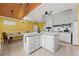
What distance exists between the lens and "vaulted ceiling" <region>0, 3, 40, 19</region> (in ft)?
6.77

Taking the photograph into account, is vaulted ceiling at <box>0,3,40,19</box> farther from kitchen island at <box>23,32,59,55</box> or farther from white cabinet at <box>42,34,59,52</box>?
white cabinet at <box>42,34,59,52</box>

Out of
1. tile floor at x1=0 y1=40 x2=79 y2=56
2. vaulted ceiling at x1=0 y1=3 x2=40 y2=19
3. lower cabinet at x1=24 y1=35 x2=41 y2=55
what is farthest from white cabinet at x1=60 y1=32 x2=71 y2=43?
vaulted ceiling at x1=0 y1=3 x2=40 y2=19

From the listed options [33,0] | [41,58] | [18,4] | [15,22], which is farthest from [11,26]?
[41,58]

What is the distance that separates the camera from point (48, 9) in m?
2.20

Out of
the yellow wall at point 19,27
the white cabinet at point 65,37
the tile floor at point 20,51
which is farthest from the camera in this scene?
the white cabinet at point 65,37

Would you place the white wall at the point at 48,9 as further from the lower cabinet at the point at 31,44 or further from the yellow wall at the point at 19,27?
the lower cabinet at the point at 31,44

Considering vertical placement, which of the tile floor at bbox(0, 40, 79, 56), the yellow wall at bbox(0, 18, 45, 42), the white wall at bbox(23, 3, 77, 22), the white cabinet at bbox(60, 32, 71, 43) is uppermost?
the white wall at bbox(23, 3, 77, 22)

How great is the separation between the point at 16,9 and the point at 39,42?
5.01 ft

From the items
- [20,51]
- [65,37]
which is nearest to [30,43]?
[20,51]

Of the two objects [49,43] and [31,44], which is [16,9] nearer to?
[31,44]

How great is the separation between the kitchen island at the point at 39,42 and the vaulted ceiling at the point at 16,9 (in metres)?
0.61

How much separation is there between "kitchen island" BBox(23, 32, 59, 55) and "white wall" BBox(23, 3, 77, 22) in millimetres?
555

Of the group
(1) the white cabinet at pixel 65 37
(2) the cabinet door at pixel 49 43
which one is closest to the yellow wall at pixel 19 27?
(2) the cabinet door at pixel 49 43

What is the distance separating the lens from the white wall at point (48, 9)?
2.05m
